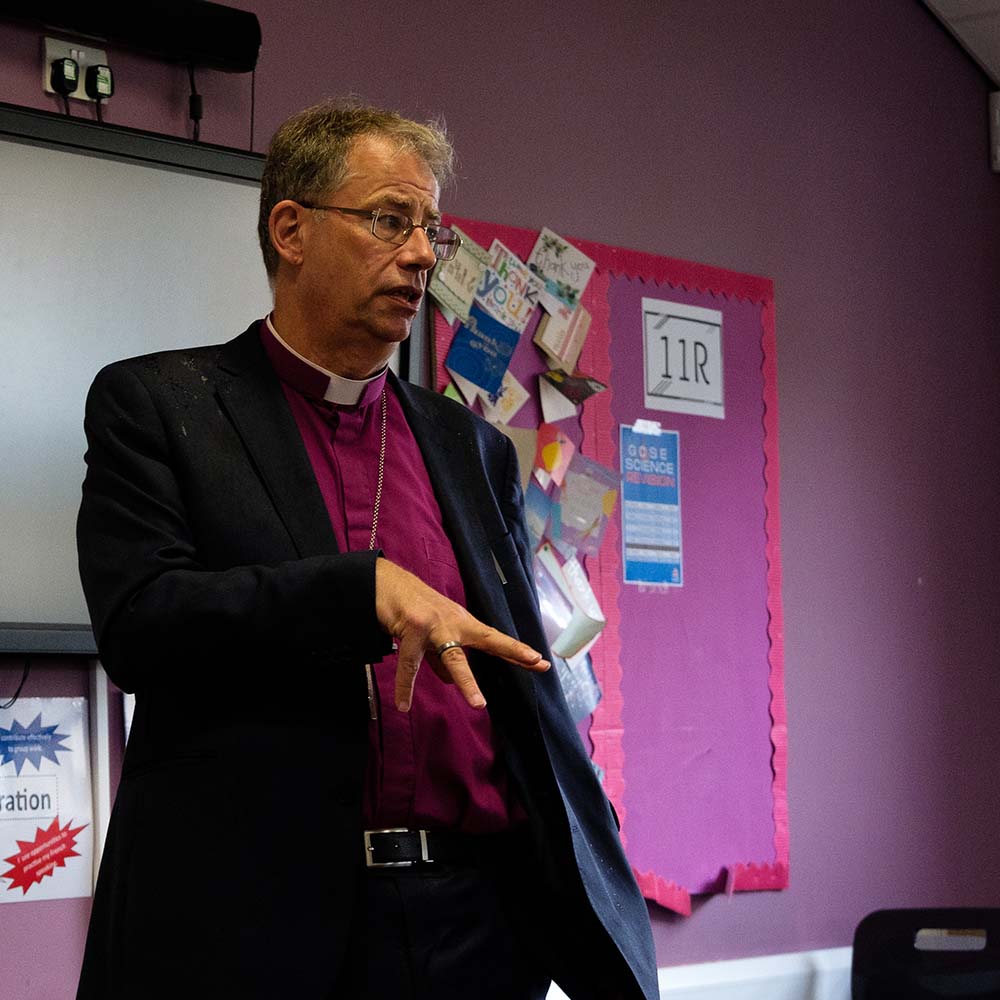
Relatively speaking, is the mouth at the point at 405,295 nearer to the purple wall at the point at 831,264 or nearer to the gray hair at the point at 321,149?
the gray hair at the point at 321,149

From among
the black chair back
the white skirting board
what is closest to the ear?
the white skirting board

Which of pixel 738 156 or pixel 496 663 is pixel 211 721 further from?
pixel 738 156

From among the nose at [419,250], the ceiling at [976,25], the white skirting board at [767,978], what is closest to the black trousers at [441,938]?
the nose at [419,250]

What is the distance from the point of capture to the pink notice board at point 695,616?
281 centimetres

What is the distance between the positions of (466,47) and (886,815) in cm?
188

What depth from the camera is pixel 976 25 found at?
3607 mm

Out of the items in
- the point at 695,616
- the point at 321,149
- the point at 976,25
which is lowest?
the point at 695,616

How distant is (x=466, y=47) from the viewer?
2.75m

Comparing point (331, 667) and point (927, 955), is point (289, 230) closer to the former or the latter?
point (331, 667)

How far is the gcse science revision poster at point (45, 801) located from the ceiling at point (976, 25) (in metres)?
2.65

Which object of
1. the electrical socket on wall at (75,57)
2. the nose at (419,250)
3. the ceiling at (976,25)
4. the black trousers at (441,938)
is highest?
the ceiling at (976,25)

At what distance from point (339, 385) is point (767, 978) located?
1.98m

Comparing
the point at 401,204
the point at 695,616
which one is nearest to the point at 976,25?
the point at 695,616

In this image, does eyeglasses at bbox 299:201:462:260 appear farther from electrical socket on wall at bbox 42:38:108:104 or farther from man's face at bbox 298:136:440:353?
electrical socket on wall at bbox 42:38:108:104
